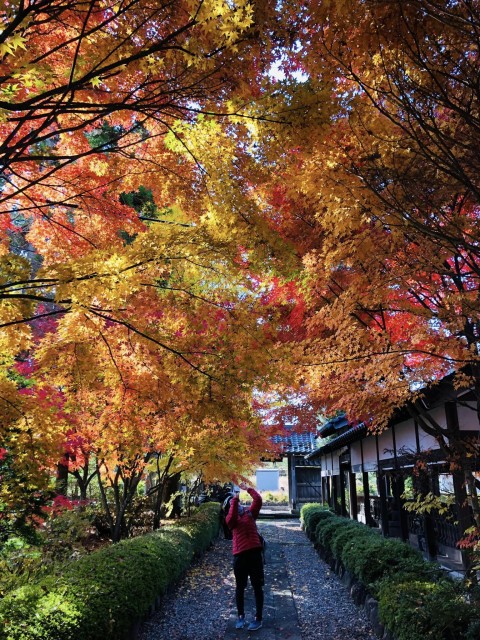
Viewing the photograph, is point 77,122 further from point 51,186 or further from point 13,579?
point 13,579

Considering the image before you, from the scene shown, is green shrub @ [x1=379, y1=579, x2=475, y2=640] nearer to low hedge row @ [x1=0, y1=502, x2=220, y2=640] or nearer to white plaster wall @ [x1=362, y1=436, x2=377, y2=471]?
low hedge row @ [x1=0, y1=502, x2=220, y2=640]

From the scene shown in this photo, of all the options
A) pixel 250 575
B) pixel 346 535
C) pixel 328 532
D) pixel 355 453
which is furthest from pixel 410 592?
pixel 355 453

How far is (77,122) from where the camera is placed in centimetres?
598

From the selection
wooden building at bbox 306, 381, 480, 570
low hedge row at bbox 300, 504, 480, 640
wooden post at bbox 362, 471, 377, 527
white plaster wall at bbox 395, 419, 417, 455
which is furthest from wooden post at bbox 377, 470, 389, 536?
wooden post at bbox 362, 471, 377, 527

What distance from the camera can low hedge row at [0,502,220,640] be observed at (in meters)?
4.09

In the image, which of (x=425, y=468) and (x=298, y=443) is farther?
(x=298, y=443)

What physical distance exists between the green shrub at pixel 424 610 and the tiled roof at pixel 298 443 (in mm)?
24078

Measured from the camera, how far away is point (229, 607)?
8.38m

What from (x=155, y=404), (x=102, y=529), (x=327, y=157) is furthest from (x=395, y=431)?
Answer: (x=102, y=529)

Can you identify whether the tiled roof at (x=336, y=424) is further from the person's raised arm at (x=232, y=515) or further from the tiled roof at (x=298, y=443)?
the person's raised arm at (x=232, y=515)

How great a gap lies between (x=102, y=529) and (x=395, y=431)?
8385mm

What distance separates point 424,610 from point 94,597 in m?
3.39

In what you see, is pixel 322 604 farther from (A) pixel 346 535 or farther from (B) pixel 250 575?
(B) pixel 250 575

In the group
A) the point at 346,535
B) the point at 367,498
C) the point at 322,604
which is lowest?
the point at 322,604
